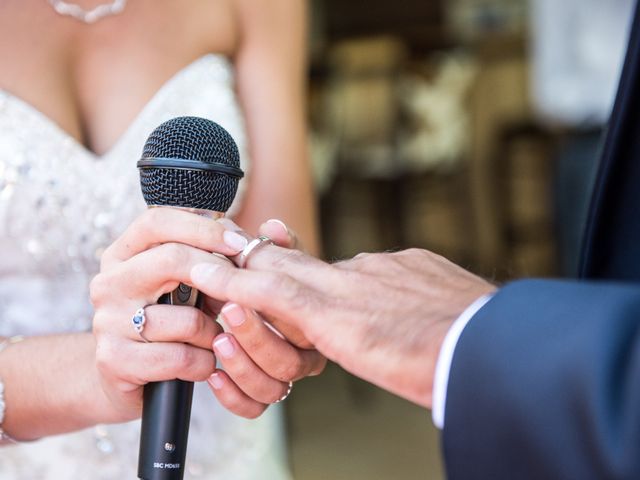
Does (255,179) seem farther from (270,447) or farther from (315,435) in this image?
(315,435)

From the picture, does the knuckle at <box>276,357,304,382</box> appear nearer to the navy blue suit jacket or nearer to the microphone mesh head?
the microphone mesh head

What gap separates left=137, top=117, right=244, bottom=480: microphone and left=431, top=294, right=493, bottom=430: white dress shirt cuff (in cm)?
30

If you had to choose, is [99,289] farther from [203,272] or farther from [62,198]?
[62,198]

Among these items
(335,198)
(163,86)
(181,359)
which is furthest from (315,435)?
(181,359)

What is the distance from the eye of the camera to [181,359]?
0.99m

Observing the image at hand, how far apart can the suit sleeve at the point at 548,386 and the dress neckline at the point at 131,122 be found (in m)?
0.95

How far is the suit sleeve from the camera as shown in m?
0.65

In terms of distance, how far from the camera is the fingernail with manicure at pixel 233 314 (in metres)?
0.96

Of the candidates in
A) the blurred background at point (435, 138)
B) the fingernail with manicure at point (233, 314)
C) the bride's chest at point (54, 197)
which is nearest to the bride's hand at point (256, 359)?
the fingernail with manicure at point (233, 314)

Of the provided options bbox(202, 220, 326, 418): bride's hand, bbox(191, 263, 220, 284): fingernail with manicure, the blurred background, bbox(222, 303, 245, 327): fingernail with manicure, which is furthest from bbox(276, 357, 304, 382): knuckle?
the blurred background

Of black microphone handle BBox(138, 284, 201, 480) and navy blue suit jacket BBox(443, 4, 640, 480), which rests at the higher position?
navy blue suit jacket BBox(443, 4, 640, 480)

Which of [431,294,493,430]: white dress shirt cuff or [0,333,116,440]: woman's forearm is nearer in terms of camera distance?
[431,294,493,430]: white dress shirt cuff

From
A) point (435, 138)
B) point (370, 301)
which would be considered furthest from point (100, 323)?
point (435, 138)

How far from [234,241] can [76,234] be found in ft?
2.10
